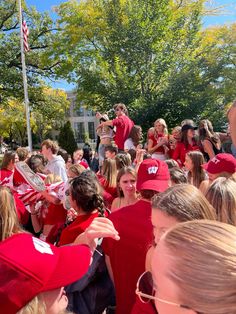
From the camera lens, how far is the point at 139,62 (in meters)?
18.2

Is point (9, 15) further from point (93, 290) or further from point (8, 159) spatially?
point (93, 290)

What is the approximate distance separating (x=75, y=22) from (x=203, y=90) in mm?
9303

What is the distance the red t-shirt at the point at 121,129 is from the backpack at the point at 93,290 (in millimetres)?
5351

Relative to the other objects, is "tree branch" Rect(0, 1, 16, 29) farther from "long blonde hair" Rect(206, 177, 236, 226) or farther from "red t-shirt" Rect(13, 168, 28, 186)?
"long blonde hair" Rect(206, 177, 236, 226)

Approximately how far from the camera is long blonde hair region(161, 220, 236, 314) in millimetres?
906

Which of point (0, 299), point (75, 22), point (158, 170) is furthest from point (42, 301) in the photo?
point (75, 22)

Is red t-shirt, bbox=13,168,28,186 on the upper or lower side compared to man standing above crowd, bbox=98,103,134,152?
lower

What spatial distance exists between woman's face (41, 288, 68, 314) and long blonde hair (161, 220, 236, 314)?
0.53m

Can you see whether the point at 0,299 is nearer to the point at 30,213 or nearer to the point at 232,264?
the point at 232,264

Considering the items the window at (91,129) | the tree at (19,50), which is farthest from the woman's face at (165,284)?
the window at (91,129)

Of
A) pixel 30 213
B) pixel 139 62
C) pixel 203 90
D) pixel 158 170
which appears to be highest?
pixel 139 62

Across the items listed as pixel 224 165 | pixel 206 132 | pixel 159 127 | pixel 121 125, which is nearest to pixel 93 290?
pixel 224 165

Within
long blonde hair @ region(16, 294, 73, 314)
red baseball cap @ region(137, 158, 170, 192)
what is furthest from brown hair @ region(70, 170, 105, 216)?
long blonde hair @ region(16, 294, 73, 314)

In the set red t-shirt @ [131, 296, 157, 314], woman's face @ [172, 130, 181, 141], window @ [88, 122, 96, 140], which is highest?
woman's face @ [172, 130, 181, 141]
